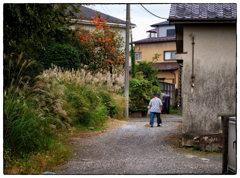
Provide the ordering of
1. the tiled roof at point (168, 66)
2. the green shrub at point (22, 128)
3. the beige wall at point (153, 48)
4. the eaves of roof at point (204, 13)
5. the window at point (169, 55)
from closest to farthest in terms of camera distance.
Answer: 1. the green shrub at point (22, 128)
2. the eaves of roof at point (204, 13)
3. the tiled roof at point (168, 66)
4. the window at point (169, 55)
5. the beige wall at point (153, 48)

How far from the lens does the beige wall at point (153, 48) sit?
31.5 m

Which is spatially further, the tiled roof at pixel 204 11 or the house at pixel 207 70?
the house at pixel 207 70

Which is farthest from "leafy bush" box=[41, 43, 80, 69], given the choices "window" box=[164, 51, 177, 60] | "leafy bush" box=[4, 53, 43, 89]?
"window" box=[164, 51, 177, 60]

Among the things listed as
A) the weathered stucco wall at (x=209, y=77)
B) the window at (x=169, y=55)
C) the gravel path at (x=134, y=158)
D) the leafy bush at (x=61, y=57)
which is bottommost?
the gravel path at (x=134, y=158)

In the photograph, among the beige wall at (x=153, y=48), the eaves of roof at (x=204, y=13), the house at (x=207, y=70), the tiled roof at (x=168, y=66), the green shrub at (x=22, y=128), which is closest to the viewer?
the green shrub at (x=22, y=128)

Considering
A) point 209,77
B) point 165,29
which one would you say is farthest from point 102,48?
point 165,29

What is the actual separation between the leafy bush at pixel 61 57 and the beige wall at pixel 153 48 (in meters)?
15.6

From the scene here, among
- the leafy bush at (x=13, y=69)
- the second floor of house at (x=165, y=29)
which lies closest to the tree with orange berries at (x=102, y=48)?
the leafy bush at (x=13, y=69)

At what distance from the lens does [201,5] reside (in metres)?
8.97

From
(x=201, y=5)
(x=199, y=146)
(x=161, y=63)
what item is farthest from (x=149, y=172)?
(x=161, y=63)

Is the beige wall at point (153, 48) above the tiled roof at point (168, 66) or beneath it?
above

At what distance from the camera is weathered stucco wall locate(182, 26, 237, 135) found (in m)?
8.80

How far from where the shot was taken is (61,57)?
16812mm

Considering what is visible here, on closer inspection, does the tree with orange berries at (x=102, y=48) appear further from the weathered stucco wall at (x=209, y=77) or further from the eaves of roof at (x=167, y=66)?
the weathered stucco wall at (x=209, y=77)
